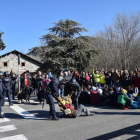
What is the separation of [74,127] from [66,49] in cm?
2208

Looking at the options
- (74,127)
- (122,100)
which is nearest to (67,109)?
(74,127)

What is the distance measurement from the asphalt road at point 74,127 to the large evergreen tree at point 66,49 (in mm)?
19299

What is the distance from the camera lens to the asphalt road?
5328mm

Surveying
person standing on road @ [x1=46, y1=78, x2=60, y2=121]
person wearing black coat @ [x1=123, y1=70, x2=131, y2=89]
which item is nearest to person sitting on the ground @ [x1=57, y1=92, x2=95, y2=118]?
person standing on road @ [x1=46, y1=78, x2=60, y2=121]

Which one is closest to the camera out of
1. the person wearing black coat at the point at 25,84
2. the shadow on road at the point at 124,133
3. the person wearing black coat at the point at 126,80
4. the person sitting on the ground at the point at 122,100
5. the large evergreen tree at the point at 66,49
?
the shadow on road at the point at 124,133

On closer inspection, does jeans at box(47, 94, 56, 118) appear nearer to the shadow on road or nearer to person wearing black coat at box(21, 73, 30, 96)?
the shadow on road

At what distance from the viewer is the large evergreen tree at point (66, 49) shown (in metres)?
27.1

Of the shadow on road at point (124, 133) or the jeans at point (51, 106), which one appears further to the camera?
the jeans at point (51, 106)

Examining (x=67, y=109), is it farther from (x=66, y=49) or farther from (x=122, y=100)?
(x=66, y=49)

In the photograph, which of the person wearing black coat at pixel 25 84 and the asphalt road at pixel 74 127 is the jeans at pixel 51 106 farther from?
the person wearing black coat at pixel 25 84

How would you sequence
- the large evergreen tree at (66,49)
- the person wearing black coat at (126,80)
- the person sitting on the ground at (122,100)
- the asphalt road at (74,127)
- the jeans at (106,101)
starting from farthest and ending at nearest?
the large evergreen tree at (66,49) → the person wearing black coat at (126,80) → the jeans at (106,101) → the person sitting on the ground at (122,100) → the asphalt road at (74,127)

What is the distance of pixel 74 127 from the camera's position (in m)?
6.25

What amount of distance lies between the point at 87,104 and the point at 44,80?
3.52m

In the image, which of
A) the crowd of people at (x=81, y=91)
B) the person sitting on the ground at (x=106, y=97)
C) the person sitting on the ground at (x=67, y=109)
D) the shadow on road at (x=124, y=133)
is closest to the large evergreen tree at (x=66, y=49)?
the crowd of people at (x=81, y=91)
